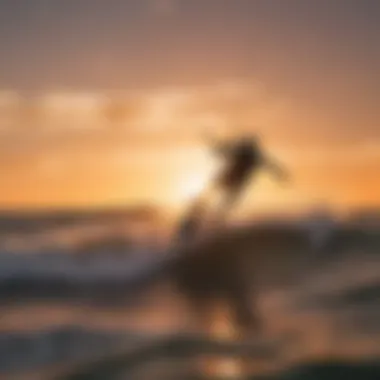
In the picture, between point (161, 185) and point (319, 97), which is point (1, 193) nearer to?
point (161, 185)

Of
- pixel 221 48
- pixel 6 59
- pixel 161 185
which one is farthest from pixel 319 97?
pixel 6 59

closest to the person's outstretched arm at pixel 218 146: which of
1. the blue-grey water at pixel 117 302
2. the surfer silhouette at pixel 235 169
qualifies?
the surfer silhouette at pixel 235 169

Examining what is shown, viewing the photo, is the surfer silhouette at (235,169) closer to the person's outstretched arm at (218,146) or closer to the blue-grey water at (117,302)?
the person's outstretched arm at (218,146)

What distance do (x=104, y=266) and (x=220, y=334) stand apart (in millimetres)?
578

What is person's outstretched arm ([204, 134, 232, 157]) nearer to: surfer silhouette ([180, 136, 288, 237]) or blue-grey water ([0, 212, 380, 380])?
surfer silhouette ([180, 136, 288, 237])

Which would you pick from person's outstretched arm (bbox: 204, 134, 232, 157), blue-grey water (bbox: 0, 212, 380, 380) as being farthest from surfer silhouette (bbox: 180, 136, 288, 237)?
blue-grey water (bbox: 0, 212, 380, 380)

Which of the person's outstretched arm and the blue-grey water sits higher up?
the person's outstretched arm

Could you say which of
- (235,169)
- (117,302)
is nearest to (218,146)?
(235,169)

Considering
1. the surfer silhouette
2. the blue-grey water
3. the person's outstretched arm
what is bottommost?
the blue-grey water

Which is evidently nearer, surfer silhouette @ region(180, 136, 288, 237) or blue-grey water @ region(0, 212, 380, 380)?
blue-grey water @ region(0, 212, 380, 380)

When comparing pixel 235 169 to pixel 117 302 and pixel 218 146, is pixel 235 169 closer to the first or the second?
pixel 218 146

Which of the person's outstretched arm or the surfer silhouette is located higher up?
the person's outstretched arm

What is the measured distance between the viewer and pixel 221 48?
199 cm

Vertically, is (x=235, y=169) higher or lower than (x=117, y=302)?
higher
